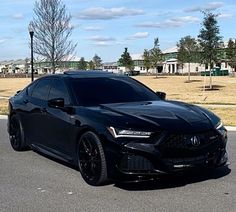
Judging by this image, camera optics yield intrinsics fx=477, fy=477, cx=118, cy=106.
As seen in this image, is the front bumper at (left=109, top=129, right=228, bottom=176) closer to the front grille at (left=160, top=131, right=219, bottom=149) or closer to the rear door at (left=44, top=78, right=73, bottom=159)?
the front grille at (left=160, top=131, right=219, bottom=149)

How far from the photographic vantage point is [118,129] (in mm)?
5652

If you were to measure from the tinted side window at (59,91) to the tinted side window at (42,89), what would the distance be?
0.19 meters

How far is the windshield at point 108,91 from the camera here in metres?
6.80

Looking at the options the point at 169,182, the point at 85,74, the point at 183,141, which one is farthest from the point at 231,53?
the point at 183,141

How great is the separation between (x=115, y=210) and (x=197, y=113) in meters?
1.84

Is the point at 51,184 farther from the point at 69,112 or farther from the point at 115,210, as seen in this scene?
the point at 115,210

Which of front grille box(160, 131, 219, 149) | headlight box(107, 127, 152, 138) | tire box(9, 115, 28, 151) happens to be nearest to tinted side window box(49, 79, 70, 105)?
tire box(9, 115, 28, 151)

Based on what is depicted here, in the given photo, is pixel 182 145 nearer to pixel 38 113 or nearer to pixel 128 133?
pixel 128 133

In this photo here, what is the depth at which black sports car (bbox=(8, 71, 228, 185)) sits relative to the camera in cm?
555

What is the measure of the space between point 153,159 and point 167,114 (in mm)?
724

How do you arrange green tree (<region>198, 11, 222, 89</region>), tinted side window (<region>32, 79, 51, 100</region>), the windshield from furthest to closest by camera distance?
green tree (<region>198, 11, 222, 89</region>)
tinted side window (<region>32, 79, 51, 100</region>)
the windshield

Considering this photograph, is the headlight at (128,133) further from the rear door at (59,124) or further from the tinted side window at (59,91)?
the tinted side window at (59,91)

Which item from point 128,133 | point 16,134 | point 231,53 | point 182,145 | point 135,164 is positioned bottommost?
point 16,134

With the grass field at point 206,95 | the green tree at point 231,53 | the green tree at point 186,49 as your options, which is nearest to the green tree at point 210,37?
the grass field at point 206,95
